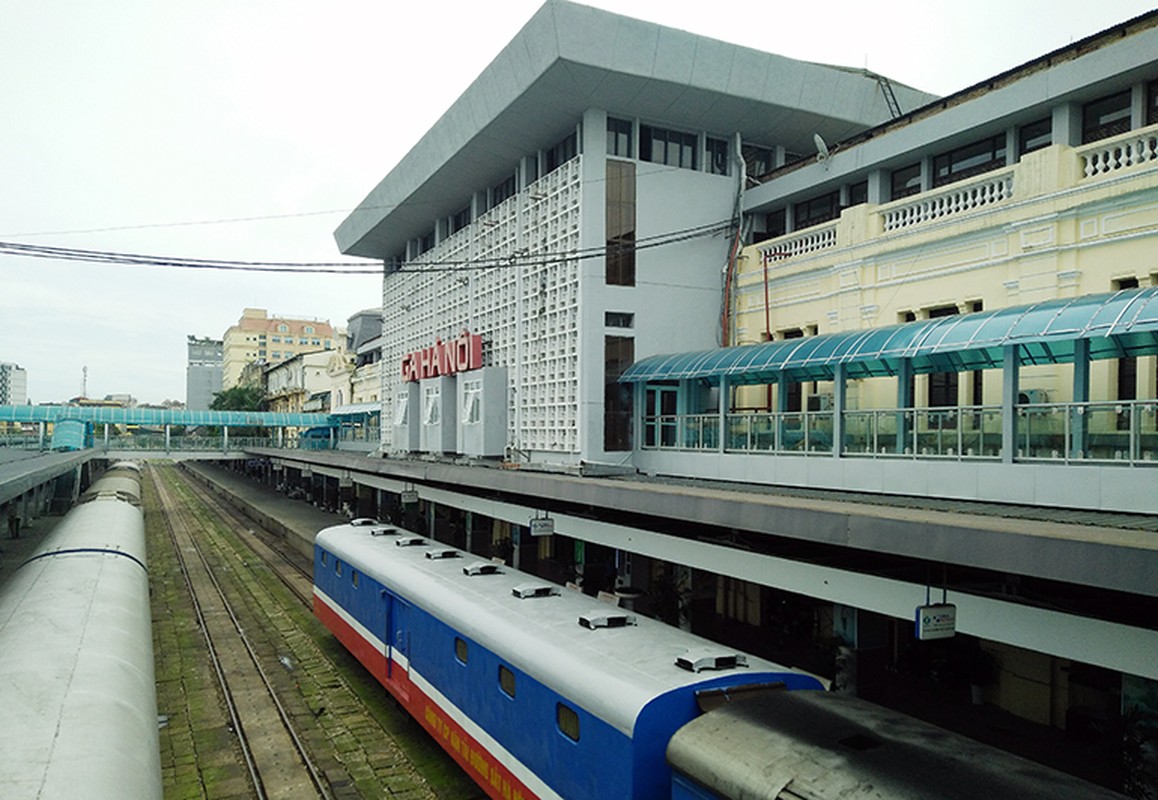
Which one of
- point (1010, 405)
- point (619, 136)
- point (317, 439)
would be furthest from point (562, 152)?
point (317, 439)

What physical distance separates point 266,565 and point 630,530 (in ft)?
74.6

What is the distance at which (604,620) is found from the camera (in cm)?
973

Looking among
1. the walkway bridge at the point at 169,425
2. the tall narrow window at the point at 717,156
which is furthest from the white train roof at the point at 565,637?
the walkway bridge at the point at 169,425

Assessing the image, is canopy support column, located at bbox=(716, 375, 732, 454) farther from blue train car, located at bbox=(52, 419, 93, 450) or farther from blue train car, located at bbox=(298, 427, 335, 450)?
blue train car, located at bbox=(52, 419, 93, 450)

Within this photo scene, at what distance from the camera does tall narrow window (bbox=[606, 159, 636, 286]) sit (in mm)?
24031

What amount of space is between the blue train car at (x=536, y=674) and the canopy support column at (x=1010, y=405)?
21.7ft

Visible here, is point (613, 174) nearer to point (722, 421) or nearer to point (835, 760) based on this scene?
point (722, 421)

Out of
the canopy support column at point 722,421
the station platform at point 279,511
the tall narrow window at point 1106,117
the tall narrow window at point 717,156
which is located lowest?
the station platform at point 279,511

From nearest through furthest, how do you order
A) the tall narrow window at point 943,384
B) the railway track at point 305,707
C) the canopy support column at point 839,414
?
the railway track at point 305,707, the canopy support column at point 839,414, the tall narrow window at point 943,384

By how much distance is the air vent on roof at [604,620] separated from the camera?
970 cm

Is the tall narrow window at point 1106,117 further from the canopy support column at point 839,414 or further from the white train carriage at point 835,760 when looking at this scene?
the white train carriage at point 835,760

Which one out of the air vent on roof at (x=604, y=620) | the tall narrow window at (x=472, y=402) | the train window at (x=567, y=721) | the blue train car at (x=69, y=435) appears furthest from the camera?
the blue train car at (x=69, y=435)

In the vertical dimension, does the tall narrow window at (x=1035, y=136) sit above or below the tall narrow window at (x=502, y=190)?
below

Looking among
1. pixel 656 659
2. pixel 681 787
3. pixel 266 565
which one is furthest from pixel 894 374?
pixel 266 565
